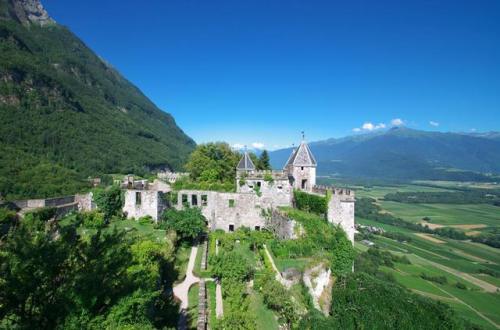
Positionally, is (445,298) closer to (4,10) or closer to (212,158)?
(212,158)

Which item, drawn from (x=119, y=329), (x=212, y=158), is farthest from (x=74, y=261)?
(x=212, y=158)

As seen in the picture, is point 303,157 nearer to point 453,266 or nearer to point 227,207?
point 227,207

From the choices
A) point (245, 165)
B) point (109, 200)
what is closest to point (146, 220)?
point (109, 200)

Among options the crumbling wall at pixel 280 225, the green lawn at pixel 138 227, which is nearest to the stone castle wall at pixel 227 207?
the crumbling wall at pixel 280 225

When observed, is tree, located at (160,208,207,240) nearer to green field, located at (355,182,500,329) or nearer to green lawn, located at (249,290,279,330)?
green lawn, located at (249,290,279,330)

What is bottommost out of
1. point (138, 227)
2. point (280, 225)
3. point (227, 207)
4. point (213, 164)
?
point (280, 225)
